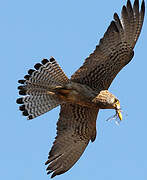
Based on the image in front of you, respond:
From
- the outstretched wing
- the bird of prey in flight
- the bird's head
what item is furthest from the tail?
the bird's head

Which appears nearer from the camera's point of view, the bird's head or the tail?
the bird's head

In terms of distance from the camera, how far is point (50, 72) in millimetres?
11305

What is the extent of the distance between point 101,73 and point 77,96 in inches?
30.5

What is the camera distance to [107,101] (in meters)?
10.9

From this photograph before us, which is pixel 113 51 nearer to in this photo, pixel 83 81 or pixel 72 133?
pixel 83 81

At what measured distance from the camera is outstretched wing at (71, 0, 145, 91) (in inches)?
436

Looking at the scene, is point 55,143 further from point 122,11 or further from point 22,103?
point 122,11

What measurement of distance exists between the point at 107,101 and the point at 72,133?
133 centimetres

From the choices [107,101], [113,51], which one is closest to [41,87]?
[107,101]

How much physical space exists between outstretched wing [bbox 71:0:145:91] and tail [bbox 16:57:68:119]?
449mm

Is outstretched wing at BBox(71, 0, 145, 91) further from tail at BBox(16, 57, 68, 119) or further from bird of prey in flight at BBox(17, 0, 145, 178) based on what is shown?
tail at BBox(16, 57, 68, 119)

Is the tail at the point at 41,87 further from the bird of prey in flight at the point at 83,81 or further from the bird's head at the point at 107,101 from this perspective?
the bird's head at the point at 107,101

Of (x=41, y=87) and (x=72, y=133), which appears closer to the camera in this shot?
(x=41, y=87)

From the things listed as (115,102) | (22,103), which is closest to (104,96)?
(115,102)
